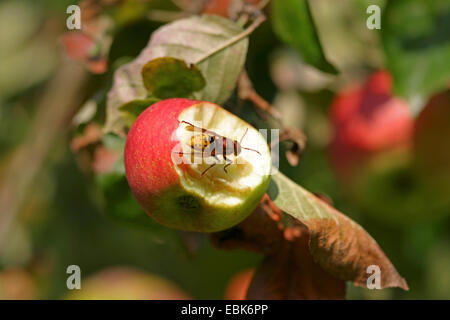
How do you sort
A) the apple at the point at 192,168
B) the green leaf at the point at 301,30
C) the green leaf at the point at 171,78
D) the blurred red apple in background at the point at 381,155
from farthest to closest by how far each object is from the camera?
the blurred red apple in background at the point at 381,155 → the green leaf at the point at 301,30 → the green leaf at the point at 171,78 → the apple at the point at 192,168

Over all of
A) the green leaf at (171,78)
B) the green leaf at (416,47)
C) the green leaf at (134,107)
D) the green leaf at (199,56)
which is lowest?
the green leaf at (134,107)

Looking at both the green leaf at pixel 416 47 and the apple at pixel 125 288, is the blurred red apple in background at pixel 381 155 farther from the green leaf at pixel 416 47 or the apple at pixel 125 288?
the apple at pixel 125 288

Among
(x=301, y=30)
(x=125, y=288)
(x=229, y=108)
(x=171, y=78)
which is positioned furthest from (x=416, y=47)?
(x=125, y=288)

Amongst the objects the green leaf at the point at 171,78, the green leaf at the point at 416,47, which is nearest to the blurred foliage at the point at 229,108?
the green leaf at the point at 416,47

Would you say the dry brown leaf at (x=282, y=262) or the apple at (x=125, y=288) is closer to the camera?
the dry brown leaf at (x=282, y=262)

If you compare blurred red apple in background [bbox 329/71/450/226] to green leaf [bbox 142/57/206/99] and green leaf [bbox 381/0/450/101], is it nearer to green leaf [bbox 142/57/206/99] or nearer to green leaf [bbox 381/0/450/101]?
green leaf [bbox 381/0/450/101]

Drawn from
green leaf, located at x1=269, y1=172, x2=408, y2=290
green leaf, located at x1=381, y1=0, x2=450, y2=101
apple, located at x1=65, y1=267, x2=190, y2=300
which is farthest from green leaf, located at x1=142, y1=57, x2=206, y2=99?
apple, located at x1=65, y1=267, x2=190, y2=300

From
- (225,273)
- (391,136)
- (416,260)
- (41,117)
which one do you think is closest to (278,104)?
(391,136)
